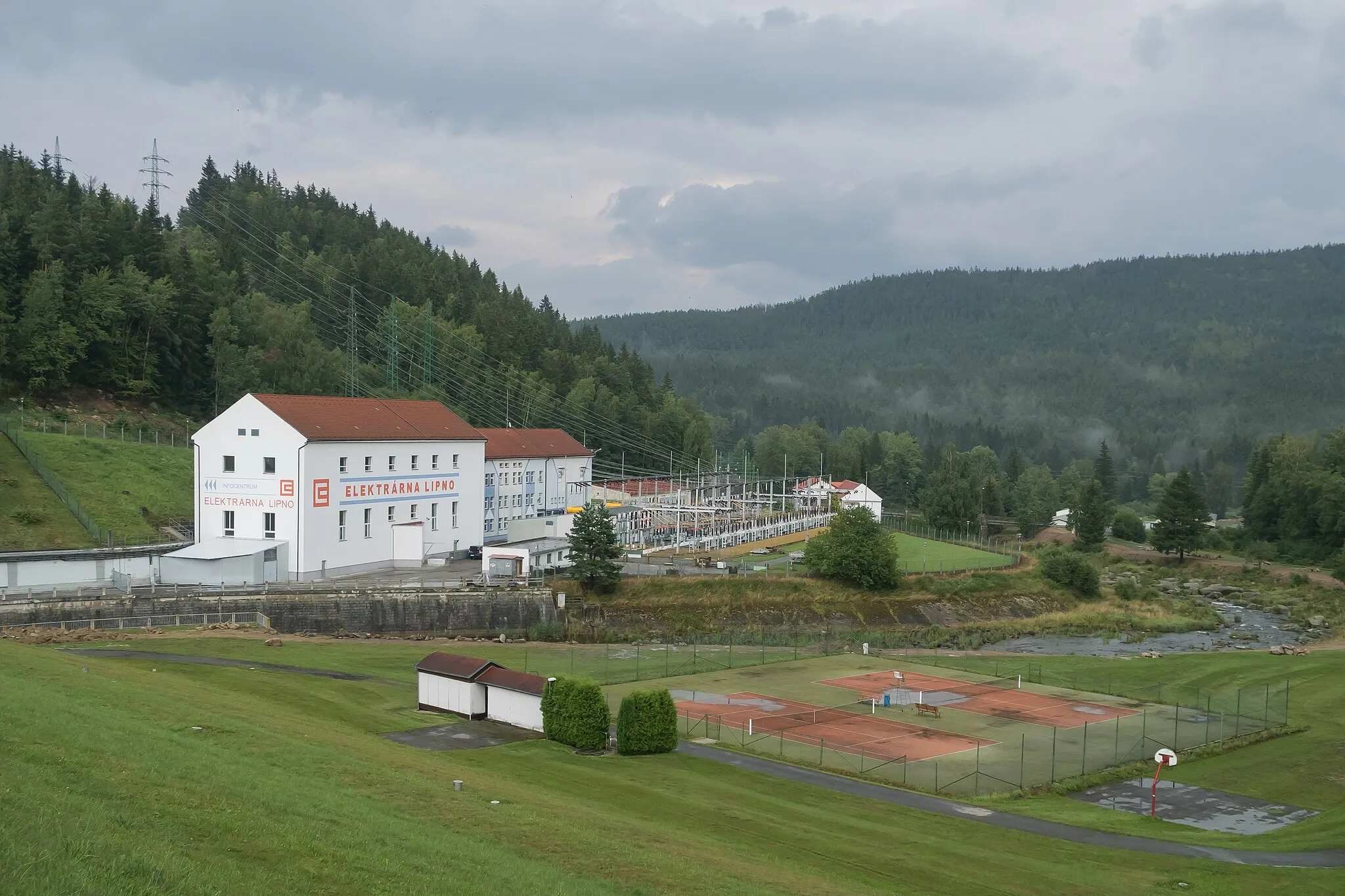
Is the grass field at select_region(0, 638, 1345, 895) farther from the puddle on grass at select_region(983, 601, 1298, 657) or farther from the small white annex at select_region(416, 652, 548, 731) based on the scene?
the puddle on grass at select_region(983, 601, 1298, 657)

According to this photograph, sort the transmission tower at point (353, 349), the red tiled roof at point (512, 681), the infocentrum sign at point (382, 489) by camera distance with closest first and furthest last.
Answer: the red tiled roof at point (512, 681) → the infocentrum sign at point (382, 489) → the transmission tower at point (353, 349)

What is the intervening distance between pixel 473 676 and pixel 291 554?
78.2 ft

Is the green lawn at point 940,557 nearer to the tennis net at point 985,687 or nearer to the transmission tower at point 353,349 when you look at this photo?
the tennis net at point 985,687

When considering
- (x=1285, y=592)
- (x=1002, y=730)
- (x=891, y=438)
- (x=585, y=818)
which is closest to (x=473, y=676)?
(x=585, y=818)

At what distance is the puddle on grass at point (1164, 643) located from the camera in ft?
194

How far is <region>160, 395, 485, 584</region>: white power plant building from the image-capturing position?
53.2 m

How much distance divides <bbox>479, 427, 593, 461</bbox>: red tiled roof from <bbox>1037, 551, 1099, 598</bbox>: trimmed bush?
3625 centimetres

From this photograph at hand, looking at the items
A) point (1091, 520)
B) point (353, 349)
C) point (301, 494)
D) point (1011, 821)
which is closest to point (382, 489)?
point (301, 494)

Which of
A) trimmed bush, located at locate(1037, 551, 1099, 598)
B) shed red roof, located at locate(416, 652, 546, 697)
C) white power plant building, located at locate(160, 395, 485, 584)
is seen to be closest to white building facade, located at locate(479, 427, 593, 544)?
white power plant building, located at locate(160, 395, 485, 584)

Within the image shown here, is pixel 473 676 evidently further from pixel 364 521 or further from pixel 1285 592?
pixel 1285 592

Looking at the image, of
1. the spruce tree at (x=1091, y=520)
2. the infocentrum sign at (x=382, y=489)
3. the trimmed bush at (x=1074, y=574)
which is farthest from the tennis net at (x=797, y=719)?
the spruce tree at (x=1091, y=520)

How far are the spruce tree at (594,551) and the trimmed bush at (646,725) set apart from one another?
27.4 metres

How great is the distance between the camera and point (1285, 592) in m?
83.5

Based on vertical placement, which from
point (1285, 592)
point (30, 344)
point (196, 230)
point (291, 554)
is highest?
point (196, 230)
